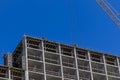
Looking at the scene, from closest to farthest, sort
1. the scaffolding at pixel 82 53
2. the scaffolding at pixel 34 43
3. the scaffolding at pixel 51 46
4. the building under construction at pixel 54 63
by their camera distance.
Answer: the building under construction at pixel 54 63 → the scaffolding at pixel 34 43 → the scaffolding at pixel 51 46 → the scaffolding at pixel 82 53

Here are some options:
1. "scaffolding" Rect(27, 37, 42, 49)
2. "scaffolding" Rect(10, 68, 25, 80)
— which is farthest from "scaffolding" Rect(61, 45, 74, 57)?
"scaffolding" Rect(10, 68, 25, 80)

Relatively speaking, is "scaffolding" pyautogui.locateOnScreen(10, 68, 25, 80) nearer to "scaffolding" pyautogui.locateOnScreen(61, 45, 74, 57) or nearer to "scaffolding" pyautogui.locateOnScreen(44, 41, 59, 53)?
"scaffolding" pyautogui.locateOnScreen(44, 41, 59, 53)

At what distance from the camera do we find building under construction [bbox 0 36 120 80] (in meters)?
125

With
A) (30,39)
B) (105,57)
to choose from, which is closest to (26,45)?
(30,39)

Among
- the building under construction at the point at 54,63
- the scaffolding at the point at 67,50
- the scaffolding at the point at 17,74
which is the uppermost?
the scaffolding at the point at 67,50

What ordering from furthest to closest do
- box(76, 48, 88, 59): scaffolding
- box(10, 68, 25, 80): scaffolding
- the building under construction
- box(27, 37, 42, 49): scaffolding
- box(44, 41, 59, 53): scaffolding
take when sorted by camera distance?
box(76, 48, 88, 59): scaffolding, box(44, 41, 59, 53): scaffolding, box(27, 37, 42, 49): scaffolding, the building under construction, box(10, 68, 25, 80): scaffolding

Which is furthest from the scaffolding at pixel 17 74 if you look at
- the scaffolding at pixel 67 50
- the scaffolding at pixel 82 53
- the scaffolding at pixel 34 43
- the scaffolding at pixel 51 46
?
the scaffolding at pixel 82 53

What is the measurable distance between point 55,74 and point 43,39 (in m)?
10.3

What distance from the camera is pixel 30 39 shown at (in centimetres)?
13200

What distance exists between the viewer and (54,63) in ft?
431

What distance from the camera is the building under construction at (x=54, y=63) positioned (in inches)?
4934

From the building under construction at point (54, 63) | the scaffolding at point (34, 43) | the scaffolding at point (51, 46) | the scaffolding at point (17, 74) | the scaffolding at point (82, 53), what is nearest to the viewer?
the scaffolding at point (17, 74)

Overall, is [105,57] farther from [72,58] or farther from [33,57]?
[33,57]

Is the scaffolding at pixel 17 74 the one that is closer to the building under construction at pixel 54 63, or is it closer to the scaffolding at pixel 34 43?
the building under construction at pixel 54 63
